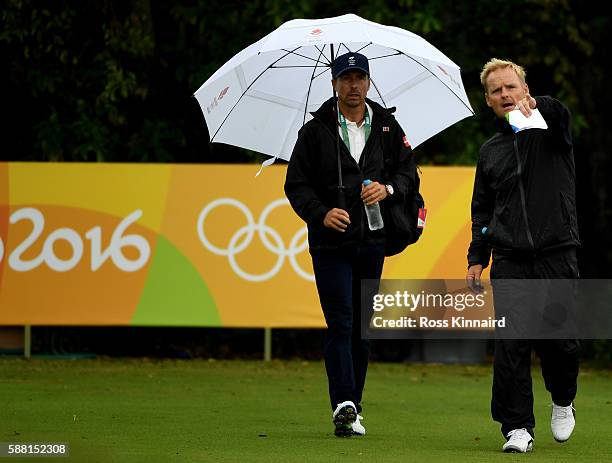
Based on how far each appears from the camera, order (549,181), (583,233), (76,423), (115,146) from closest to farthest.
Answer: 1. (549,181)
2. (76,423)
3. (115,146)
4. (583,233)

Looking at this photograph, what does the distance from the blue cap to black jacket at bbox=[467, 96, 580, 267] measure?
880 mm

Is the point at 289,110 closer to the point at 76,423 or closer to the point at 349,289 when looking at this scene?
the point at 349,289

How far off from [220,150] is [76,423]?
304 inches

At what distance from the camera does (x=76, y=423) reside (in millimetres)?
8656

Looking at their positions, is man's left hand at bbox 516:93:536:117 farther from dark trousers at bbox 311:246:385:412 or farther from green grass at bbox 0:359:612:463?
green grass at bbox 0:359:612:463

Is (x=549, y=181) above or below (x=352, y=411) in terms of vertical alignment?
above

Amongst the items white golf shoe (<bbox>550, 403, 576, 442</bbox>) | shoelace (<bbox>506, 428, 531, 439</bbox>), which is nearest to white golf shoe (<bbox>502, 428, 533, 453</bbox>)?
shoelace (<bbox>506, 428, 531, 439</bbox>)

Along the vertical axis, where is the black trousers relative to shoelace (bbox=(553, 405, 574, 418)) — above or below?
above

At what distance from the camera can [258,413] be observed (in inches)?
378

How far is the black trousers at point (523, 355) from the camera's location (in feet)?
24.1

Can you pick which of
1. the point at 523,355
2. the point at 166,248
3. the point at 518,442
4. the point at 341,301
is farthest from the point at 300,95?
the point at 166,248

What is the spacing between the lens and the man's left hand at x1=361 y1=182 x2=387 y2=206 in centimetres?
776

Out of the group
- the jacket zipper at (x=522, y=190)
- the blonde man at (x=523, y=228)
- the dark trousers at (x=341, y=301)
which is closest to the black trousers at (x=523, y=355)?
the blonde man at (x=523, y=228)

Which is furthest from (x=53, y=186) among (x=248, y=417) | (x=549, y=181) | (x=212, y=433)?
(x=549, y=181)
